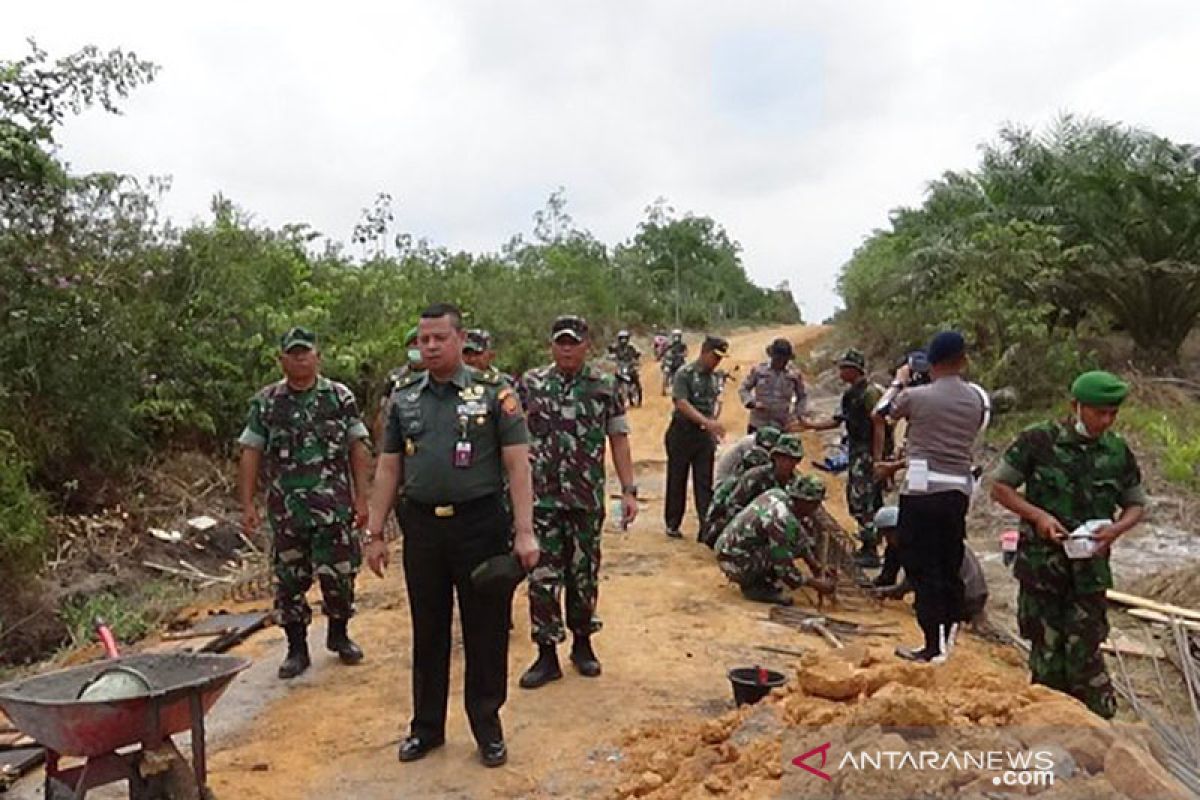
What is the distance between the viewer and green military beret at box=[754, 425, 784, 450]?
8469 millimetres

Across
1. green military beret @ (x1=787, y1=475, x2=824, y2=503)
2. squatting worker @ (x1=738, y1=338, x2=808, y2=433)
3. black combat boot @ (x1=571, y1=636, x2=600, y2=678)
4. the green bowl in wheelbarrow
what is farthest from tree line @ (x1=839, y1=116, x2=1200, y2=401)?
the green bowl in wheelbarrow

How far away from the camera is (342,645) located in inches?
245

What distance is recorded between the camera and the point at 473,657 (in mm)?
4590

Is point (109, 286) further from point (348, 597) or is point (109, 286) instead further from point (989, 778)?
point (989, 778)

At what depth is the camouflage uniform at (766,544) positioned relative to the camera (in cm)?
730

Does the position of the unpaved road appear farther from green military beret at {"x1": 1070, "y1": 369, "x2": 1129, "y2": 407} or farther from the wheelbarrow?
green military beret at {"x1": 1070, "y1": 369, "x2": 1129, "y2": 407}

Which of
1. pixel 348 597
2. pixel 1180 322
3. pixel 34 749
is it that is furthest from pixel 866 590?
pixel 1180 322

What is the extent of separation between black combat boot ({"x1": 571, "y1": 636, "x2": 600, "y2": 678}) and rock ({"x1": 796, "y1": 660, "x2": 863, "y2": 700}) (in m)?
1.56

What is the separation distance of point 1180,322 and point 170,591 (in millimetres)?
14304

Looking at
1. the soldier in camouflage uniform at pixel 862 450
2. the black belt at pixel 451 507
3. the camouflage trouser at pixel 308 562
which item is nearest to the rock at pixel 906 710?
the black belt at pixel 451 507

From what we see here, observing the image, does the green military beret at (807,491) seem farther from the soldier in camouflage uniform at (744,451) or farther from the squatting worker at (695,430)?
the squatting worker at (695,430)

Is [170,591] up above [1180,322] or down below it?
below

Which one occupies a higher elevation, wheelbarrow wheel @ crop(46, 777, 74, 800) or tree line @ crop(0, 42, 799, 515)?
tree line @ crop(0, 42, 799, 515)

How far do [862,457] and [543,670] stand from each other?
13.3 ft
